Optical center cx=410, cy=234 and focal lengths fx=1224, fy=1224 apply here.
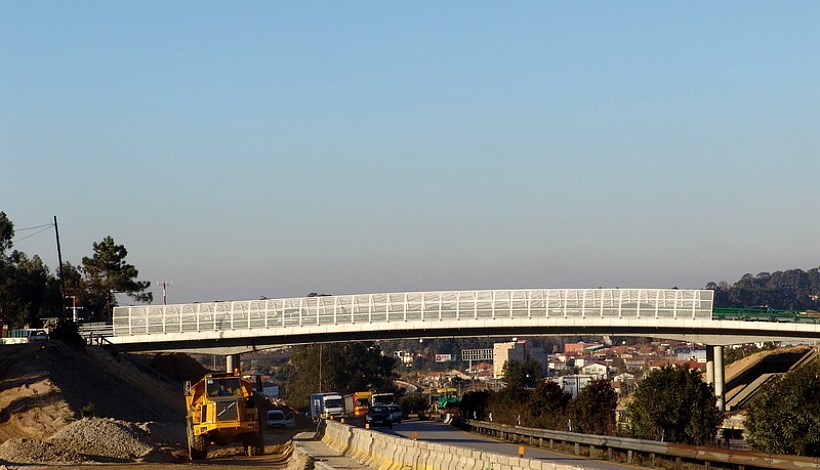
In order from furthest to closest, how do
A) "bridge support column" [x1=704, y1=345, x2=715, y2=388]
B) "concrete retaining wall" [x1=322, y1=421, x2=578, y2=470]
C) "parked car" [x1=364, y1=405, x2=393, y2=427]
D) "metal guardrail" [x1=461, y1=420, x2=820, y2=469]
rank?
"bridge support column" [x1=704, y1=345, x2=715, y2=388] < "parked car" [x1=364, y1=405, x2=393, y2=427] < "metal guardrail" [x1=461, y1=420, x2=820, y2=469] < "concrete retaining wall" [x1=322, y1=421, x2=578, y2=470]

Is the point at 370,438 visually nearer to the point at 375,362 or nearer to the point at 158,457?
the point at 158,457

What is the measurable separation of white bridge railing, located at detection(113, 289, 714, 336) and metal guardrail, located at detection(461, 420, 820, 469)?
3573 centimetres

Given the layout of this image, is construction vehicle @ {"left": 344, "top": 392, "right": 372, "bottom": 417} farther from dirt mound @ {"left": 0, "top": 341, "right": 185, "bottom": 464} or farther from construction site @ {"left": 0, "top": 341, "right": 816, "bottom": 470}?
dirt mound @ {"left": 0, "top": 341, "right": 185, "bottom": 464}

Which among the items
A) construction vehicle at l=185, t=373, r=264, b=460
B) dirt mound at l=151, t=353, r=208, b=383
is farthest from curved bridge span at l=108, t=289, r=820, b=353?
construction vehicle at l=185, t=373, r=264, b=460

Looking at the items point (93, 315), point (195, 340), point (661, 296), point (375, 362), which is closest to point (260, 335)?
point (195, 340)

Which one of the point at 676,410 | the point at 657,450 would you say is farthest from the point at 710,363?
the point at 657,450

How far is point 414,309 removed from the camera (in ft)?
326

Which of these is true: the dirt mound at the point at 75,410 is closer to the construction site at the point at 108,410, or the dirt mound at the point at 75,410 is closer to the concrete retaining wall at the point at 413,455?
the construction site at the point at 108,410

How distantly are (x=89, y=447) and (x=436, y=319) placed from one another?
166 feet

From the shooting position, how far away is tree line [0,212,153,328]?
408 ft

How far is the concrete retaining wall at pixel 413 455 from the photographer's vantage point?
25.5 metres

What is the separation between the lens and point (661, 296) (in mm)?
96562

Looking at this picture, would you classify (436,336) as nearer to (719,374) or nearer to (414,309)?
(414,309)

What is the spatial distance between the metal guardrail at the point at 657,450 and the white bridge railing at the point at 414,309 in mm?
35727
